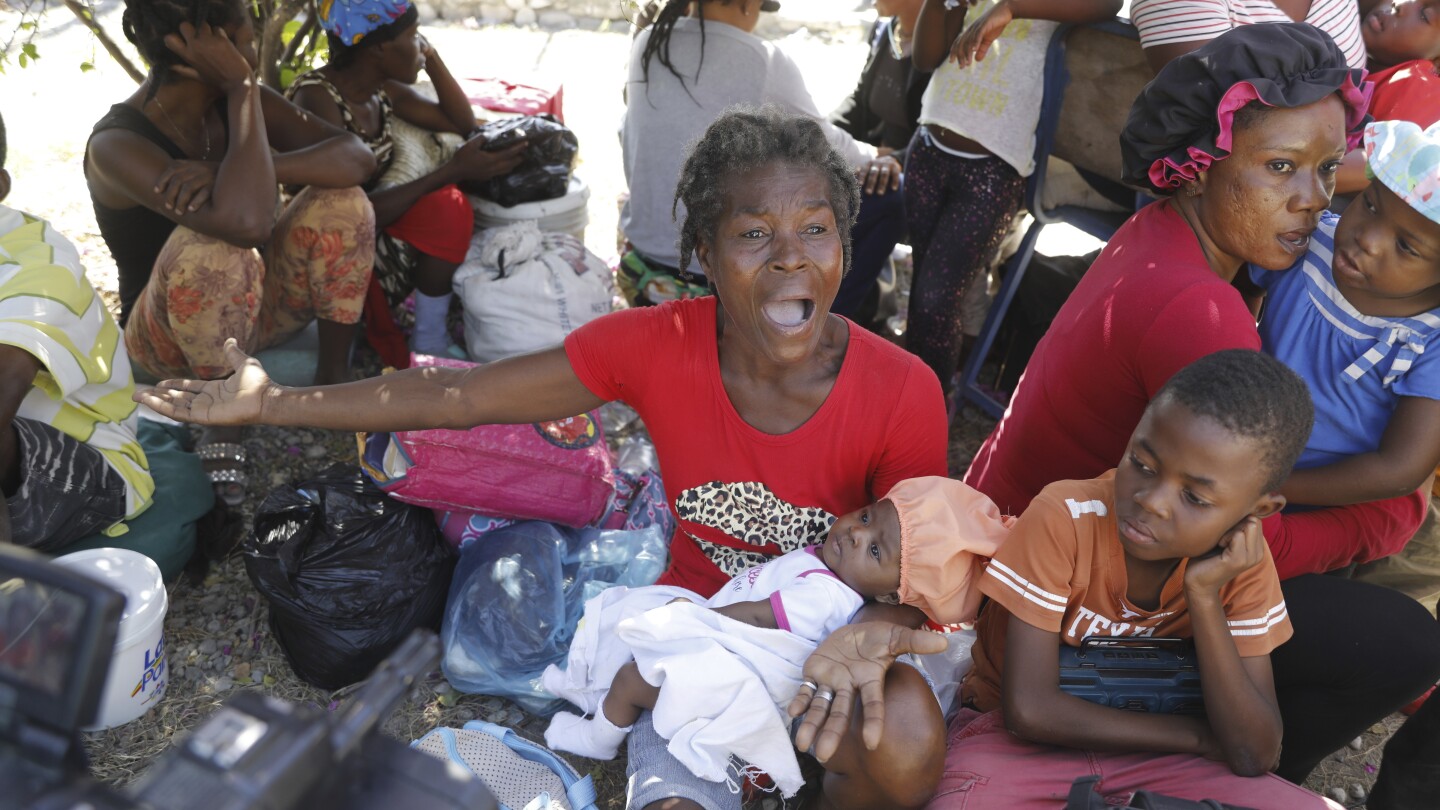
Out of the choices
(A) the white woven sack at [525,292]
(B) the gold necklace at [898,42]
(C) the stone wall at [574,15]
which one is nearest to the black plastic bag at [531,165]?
(A) the white woven sack at [525,292]

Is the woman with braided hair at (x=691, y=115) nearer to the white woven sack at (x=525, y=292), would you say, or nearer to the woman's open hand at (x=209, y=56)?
the white woven sack at (x=525, y=292)

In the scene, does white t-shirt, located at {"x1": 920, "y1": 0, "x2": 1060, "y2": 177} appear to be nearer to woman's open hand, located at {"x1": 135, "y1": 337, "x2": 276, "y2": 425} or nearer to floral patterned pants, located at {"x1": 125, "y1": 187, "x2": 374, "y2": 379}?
floral patterned pants, located at {"x1": 125, "y1": 187, "x2": 374, "y2": 379}

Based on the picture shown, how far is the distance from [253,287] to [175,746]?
8.78ft

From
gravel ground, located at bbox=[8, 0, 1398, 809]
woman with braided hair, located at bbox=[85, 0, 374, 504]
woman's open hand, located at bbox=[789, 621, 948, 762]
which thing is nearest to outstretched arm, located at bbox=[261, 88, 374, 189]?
woman with braided hair, located at bbox=[85, 0, 374, 504]

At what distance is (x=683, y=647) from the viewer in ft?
6.86

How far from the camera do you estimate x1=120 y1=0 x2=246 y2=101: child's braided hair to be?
3.02 metres

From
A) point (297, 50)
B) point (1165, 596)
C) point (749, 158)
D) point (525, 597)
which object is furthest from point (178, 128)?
point (1165, 596)

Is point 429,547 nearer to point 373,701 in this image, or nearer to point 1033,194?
point 373,701

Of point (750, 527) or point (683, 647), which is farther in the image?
point (750, 527)

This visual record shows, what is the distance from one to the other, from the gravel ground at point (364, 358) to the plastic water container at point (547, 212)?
0.78 metres

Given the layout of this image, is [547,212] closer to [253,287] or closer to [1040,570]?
[253,287]

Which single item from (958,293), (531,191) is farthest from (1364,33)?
(531,191)

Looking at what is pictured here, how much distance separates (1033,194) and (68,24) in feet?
27.5

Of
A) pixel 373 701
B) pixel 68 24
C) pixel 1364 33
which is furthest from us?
pixel 68 24
